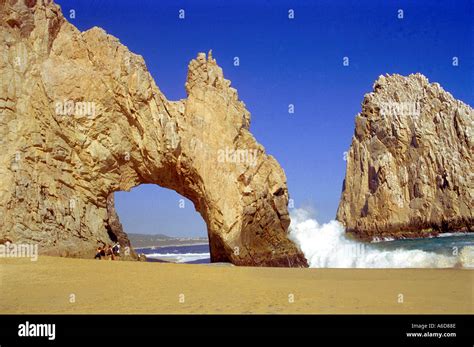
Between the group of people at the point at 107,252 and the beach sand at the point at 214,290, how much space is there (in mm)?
5615

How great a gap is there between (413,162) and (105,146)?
215 feet

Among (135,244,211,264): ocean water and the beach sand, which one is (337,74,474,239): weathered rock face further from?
the beach sand

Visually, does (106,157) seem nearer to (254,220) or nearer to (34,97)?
(34,97)

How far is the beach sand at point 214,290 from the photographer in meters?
8.97

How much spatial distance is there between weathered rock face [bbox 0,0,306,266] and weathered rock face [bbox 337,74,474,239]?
5280 centimetres

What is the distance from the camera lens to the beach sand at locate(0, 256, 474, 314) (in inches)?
353

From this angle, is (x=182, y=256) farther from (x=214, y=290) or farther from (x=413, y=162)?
(x=413, y=162)

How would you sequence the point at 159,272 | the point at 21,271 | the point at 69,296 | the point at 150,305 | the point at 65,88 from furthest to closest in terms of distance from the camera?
the point at 65,88, the point at 159,272, the point at 21,271, the point at 69,296, the point at 150,305

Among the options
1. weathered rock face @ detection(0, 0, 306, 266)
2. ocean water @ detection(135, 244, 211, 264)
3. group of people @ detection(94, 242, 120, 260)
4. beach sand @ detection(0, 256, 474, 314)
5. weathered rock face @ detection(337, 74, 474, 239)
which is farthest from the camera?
weathered rock face @ detection(337, 74, 474, 239)

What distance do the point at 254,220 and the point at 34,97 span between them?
42.7ft

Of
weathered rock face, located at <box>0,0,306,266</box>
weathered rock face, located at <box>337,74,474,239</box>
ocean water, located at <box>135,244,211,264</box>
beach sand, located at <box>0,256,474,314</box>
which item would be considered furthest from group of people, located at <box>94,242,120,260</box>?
weathered rock face, located at <box>337,74,474,239</box>

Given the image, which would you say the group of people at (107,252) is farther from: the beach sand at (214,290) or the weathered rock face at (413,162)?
the weathered rock face at (413,162)
